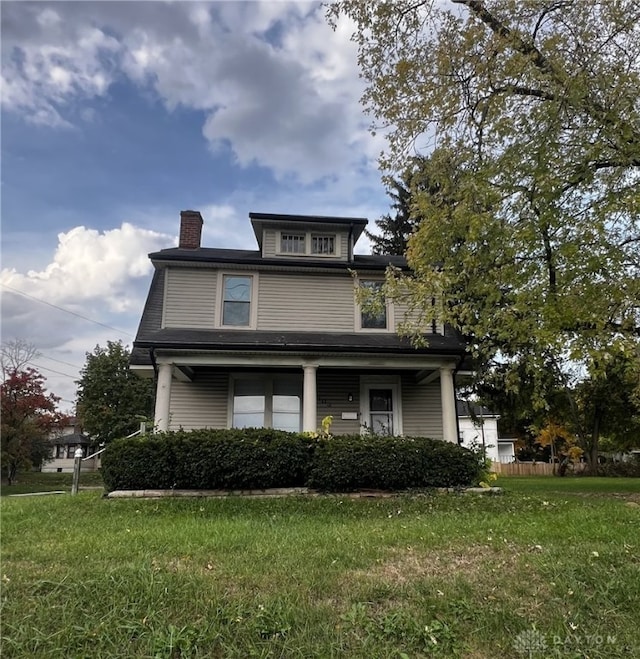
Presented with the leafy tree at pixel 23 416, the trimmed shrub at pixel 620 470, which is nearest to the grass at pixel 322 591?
the leafy tree at pixel 23 416

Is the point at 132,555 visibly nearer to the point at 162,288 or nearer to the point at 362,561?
the point at 362,561

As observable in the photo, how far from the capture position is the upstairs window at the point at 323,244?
14.5 meters

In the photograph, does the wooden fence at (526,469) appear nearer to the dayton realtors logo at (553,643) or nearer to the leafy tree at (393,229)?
the leafy tree at (393,229)

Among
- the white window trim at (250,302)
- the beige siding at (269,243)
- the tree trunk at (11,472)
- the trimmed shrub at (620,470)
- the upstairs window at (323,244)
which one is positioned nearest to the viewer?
the white window trim at (250,302)

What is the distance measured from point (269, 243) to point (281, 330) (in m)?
2.64

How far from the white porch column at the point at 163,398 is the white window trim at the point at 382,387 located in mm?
4978

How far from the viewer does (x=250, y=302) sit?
13.4 meters

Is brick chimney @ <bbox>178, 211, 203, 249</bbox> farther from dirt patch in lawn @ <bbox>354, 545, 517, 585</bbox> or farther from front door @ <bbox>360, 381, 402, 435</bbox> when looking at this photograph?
dirt patch in lawn @ <bbox>354, 545, 517, 585</bbox>

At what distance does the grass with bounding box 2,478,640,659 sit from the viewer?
302 cm

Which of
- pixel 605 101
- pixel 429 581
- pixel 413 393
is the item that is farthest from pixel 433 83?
pixel 429 581

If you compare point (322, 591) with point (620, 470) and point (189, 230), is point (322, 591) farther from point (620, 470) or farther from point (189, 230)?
point (620, 470)

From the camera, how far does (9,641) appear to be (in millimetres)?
3018

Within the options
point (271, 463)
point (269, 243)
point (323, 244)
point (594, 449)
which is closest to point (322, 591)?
point (271, 463)

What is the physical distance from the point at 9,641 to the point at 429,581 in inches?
109
